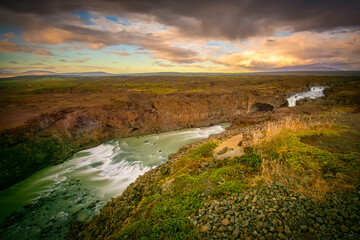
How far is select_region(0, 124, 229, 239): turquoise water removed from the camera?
33.3ft

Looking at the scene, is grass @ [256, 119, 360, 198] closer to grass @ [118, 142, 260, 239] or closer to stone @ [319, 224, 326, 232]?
grass @ [118, 142, 260, 239]

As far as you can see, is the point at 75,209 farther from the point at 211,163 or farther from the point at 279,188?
the point at 279,188

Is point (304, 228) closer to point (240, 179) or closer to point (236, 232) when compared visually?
point (236, 232)

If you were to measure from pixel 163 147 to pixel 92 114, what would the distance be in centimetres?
1389

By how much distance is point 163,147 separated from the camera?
2172 centimetres

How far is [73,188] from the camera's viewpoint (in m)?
13.6

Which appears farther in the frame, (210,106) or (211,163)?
(210,106)

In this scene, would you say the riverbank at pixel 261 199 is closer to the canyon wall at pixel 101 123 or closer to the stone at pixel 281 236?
the stone at pixel 281 236

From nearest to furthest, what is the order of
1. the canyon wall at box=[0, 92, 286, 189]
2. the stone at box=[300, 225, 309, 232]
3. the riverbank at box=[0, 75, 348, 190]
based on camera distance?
the stone at box=[300, 225, 309, 232] → the canyon wall at box=[0, 92, 286, 189] → the riverbank at box=[0, 75, 348, 190]

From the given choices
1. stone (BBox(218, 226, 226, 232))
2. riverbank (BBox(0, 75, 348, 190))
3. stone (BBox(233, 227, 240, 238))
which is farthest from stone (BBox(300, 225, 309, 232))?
riverbank (BBox(0, 75, 348, 190))

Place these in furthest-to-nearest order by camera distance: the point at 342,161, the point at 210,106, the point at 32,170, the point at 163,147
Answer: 1. the point at 210,106
2. the point at 163,147
3. the point at 32,170
4. the point at 342,161

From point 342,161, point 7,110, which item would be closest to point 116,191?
point 342,161

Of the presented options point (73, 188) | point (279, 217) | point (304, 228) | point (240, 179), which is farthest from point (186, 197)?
point (73, 188)

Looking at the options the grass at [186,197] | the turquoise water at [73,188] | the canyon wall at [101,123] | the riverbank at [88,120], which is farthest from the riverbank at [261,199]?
the riverbank at [88,120]
